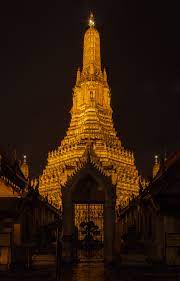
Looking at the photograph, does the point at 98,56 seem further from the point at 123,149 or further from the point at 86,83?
the point at 123,149

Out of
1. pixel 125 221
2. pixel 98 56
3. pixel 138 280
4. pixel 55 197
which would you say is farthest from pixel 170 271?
pixel 98 56

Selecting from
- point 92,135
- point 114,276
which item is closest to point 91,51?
point 92,135

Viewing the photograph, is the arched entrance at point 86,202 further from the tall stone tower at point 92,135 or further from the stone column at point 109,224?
the tall stone tower at point 92,135

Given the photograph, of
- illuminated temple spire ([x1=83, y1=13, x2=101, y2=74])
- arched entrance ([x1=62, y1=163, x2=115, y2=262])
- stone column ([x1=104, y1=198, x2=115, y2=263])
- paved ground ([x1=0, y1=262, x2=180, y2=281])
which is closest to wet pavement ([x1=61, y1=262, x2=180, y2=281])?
paved ground ([x1=0, y1=262, x2=180, y2=281])

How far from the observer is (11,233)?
22.9 m

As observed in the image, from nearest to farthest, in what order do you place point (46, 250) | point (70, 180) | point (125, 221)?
point (46, 250) → point (70, 180) → point (125, 221)

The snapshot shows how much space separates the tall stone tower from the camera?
74.4 meters

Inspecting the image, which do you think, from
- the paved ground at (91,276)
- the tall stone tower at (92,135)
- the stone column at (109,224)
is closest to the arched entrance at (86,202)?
the stone column at (109,224)

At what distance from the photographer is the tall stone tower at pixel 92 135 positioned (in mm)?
74375

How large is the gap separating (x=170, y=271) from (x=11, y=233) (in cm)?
721

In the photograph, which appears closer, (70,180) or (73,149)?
(70,180)

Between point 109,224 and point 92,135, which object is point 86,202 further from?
point 92,135

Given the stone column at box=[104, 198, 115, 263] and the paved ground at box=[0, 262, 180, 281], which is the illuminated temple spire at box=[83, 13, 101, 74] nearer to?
the stone column at box=[104, 198, 115, 263]

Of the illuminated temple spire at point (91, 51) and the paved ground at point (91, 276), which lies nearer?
the paved ground at point (91, 276)
